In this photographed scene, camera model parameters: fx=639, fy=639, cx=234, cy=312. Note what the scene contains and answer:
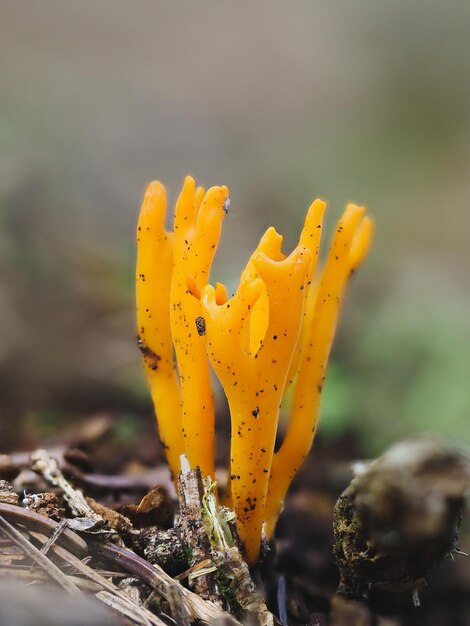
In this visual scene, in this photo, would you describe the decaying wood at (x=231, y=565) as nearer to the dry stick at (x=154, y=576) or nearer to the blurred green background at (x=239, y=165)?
the dry stick at (x=154, y=576)

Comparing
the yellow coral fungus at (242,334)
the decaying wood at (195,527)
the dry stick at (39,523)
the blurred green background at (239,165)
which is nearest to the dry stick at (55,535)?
the dry stick at (39,523)

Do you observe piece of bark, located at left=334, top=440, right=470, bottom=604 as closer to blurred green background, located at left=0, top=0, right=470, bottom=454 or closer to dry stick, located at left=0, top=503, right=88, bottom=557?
dry stick, located at left=0, top=503, right=88, bottom=557

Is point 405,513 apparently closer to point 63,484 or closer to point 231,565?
point 231,565

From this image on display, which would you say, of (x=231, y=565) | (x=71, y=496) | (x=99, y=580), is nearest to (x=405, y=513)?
(x=231, y=565)

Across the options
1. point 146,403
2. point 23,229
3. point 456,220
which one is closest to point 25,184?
point 23,229

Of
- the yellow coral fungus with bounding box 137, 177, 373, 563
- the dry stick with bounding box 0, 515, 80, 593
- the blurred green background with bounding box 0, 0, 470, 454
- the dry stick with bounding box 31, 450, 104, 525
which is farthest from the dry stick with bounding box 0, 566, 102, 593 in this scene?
the blurred green background with bounding box 0, 0, 470, 454

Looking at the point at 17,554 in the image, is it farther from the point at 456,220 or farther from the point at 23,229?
→ the point at 456,220
